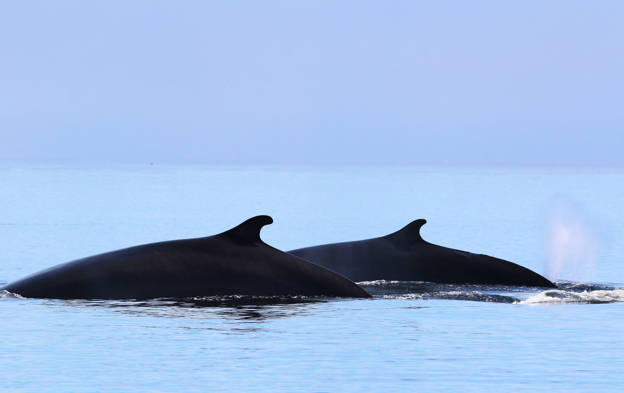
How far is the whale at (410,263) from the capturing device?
3159cm

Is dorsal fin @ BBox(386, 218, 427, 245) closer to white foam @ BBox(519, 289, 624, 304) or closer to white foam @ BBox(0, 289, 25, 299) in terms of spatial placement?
white foam @ BBox(519, 289, 624, 304)

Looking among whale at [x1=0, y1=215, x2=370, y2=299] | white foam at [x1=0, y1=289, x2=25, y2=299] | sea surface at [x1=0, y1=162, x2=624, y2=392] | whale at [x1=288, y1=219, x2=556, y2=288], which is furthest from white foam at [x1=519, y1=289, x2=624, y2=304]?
white foam at [x1=0, y1=289, x2=25, y2=299]

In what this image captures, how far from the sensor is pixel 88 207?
102 meters

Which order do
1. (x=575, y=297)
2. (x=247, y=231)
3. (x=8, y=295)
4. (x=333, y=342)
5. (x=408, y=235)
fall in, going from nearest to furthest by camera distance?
1. (x=333, y=342)
2. (x=247, y=231)
3. (x=8, y=295)
4. (x=575, y=297)
5. (x=408, y=235)

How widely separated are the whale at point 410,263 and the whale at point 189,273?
17.4ft

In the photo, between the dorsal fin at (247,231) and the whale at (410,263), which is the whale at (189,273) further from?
the whale at (410,263)

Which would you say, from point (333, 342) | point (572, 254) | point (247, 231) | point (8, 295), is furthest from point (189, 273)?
point (572, 254)

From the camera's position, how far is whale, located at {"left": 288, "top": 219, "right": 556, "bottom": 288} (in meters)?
31.6

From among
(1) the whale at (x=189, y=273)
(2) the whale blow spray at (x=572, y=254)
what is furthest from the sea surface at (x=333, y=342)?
(2) the whale blow spray at (x=572, y=254)

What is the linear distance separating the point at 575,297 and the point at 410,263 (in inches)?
154

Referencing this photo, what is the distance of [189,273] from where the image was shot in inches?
1030

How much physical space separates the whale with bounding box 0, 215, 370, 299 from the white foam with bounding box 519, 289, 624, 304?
530 centimetres

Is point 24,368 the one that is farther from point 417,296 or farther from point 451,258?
point 451,258

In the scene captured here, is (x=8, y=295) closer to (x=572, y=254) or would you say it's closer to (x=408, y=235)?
(x=408, y=235)
